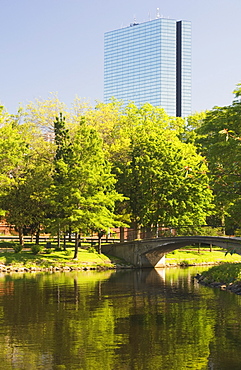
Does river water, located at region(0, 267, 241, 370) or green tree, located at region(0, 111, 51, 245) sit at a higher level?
green tree, located at region(0, 111, 51, 245)

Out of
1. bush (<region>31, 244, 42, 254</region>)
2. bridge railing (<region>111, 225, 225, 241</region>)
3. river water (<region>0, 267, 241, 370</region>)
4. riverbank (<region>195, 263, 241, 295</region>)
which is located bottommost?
river water (<region>0, 267, 241, 370</region>)

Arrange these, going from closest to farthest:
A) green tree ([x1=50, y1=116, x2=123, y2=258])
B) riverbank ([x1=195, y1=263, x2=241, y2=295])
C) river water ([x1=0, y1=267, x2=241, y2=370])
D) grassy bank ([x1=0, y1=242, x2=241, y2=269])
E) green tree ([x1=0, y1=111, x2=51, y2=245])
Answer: river water ([x1=0, y1=267, x2=241, y2=370])
riverbank ([x1=195, y1=263, x2=241, y2=295])
grassy bank ([x1=0, y1=242, x2=241, y2=269])
green tree ([x1=50, y1=116, x2=123, y2=258])
green tree ([x1=0, y1=111, x2=51, y2=245])

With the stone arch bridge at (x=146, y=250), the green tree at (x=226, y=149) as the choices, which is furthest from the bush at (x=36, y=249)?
the green tree at (x=226, y=149)

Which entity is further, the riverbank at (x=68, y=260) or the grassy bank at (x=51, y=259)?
the grassy bank at (x=51, y=259)

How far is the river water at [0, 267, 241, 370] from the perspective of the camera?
1980 cm

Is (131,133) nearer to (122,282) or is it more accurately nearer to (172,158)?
(172,158)

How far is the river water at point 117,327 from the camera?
19797 mm

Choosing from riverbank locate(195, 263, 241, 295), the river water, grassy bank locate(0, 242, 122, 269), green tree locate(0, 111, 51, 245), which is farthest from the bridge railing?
the river water

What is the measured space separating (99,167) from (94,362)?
146 ft

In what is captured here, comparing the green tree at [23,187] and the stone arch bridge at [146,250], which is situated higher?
the green tree at [23,187]

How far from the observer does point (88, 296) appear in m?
36.6

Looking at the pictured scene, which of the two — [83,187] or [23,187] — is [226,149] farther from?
[23,187]

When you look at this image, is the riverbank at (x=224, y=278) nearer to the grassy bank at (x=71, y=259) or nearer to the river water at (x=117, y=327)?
the river water at (x=117, y=327)

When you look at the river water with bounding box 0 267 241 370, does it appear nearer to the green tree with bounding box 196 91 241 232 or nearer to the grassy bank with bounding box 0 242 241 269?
the green tree with bounding box 196 91 241 232
